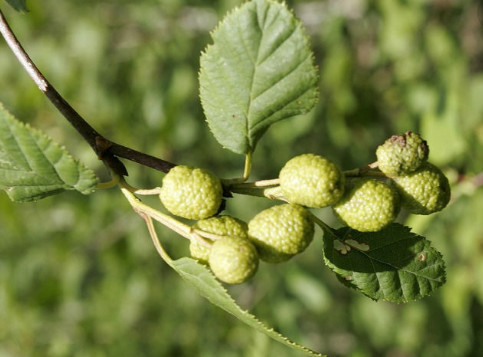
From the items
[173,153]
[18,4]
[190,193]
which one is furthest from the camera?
[173,153]

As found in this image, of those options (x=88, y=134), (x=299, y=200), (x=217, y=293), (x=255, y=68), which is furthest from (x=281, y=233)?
(x=88, y=134)

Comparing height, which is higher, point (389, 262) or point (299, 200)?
point (299, 200)

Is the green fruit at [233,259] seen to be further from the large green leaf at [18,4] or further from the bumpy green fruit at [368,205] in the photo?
the large green leaf at [18,4]

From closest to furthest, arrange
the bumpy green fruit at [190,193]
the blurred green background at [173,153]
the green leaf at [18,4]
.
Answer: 1. the bumpy green fruit at [190,193]
2. the green leaf at [18,4]
3. the blurred green background at [173,153]

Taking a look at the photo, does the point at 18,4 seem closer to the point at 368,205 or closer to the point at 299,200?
the point at 299,200

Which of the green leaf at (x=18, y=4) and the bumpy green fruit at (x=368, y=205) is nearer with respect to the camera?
the bumpy green fruit at (x=368, y=205)

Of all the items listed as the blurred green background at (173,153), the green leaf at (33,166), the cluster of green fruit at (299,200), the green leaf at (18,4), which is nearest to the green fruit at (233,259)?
the cluster of green fruit at (299,200)

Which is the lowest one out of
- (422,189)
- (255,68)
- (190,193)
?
(422,189)
